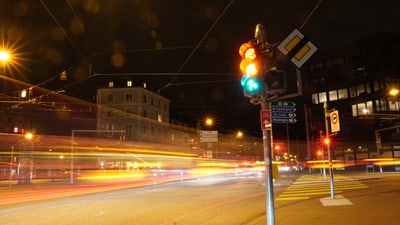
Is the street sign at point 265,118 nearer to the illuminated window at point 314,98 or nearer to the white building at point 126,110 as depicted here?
the illuminated window at point 314,98

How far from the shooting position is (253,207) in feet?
49.0

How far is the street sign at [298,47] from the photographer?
7.85 metres

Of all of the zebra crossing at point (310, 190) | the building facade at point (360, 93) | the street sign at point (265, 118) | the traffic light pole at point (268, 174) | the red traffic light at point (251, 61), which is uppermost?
the building facade at point (360, 93)

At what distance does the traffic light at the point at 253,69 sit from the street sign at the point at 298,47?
609mm

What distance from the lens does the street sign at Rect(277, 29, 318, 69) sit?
7.85m

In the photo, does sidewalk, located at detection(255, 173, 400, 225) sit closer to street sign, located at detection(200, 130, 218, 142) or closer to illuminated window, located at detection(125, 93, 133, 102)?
street sign, located at detection(200, 130, 218, 142)

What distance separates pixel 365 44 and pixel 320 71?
31.4 ft

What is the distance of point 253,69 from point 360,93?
5483 centimetres

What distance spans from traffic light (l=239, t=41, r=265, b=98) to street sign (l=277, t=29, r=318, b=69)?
0.61m

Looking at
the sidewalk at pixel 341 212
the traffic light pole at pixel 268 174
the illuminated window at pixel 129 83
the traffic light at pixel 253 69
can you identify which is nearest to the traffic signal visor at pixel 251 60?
the traffic light at pixel 253 69

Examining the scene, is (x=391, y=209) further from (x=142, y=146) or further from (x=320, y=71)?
(x=320, y=71)

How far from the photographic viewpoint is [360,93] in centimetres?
5781

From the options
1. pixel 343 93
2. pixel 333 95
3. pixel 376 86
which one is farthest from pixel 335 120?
pixel 333 95

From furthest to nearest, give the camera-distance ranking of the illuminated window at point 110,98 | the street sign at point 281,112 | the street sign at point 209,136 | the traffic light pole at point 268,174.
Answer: the illuminated window at point 110,98, the street sign at point 209,136, the street sign at point 281,112, the traffic light pole at point 268,174
